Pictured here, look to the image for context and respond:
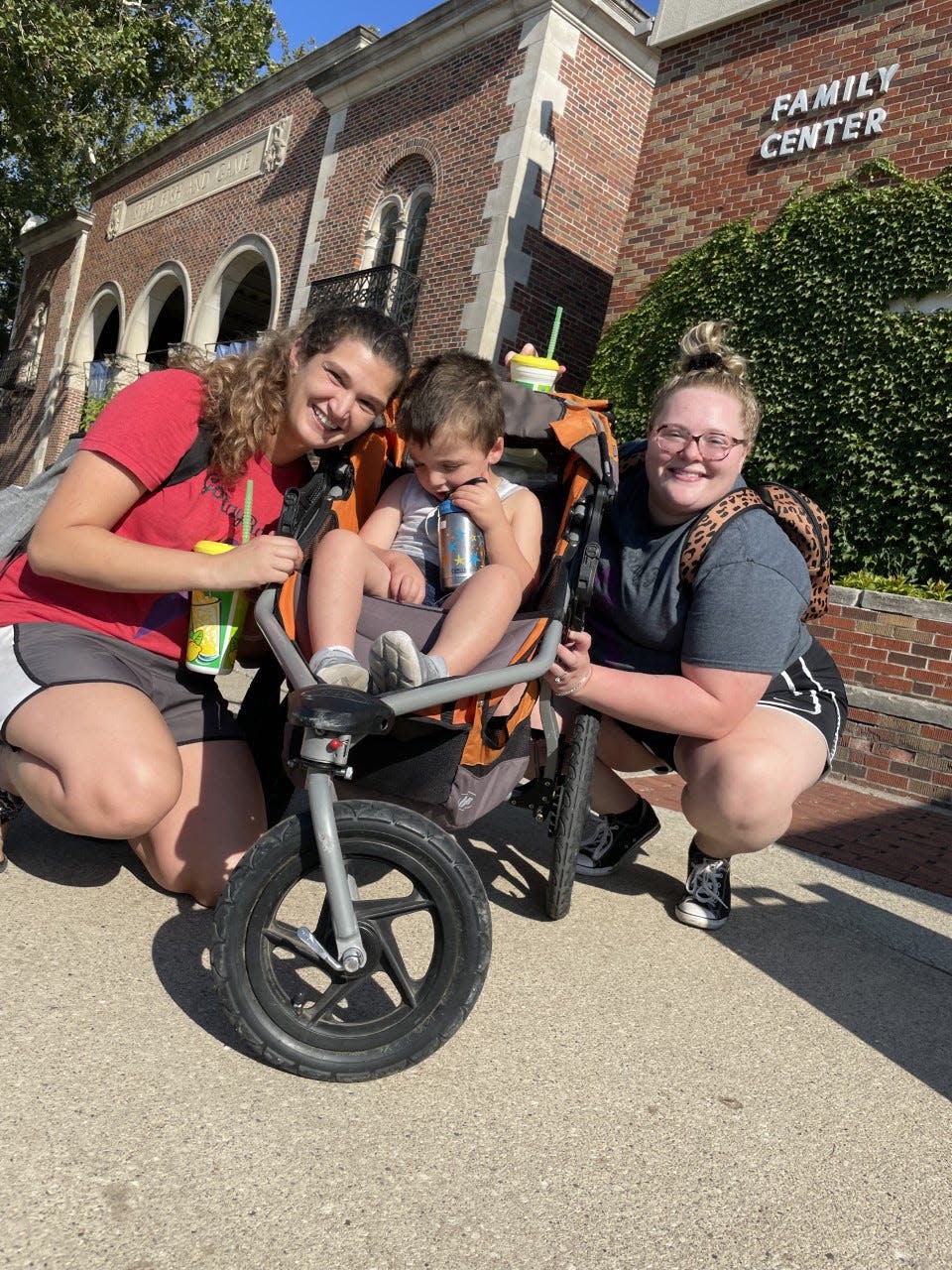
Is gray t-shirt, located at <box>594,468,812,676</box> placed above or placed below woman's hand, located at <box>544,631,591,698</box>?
above

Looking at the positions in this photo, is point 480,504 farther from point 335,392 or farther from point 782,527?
point 782,527

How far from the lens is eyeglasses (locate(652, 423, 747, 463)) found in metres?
2.52

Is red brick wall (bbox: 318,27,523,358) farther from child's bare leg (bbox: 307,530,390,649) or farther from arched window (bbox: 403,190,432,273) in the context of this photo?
child's bare leg (bbox: 307,530,390,649)

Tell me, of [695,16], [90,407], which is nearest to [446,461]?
[695,16]

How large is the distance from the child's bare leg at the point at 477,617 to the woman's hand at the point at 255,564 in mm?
381

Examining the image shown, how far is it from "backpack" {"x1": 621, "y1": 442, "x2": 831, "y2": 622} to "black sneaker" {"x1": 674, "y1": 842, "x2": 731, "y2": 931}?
0.79 m

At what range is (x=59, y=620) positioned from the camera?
238cm

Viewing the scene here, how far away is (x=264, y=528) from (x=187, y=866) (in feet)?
2.91

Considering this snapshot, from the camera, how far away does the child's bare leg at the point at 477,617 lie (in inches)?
83.4

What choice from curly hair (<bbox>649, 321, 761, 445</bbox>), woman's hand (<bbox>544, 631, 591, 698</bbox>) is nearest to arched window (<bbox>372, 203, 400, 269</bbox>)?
curly hair (<bbox>649, 321, 761, 445</bbox>)

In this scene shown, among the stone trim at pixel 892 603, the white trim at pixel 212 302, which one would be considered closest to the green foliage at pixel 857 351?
the stone trim at pixel 892 603

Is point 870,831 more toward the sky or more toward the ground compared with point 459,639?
more toward the ground

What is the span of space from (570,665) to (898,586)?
207 inches

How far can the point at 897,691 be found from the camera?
620cm
